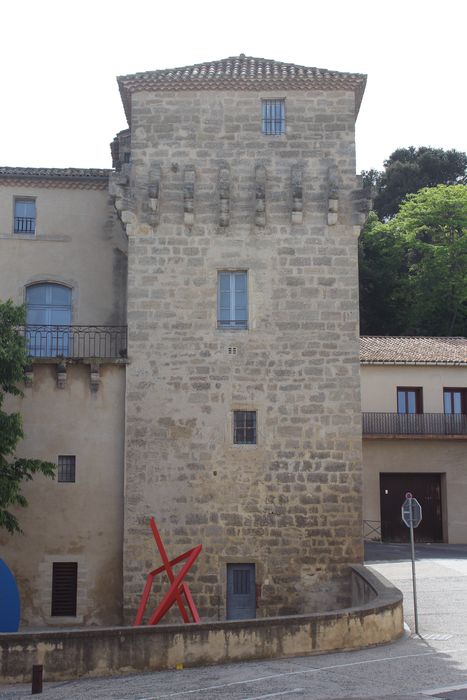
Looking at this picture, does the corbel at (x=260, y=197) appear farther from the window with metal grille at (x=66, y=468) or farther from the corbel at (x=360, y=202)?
the window with metal grille at (x=66, y=468)

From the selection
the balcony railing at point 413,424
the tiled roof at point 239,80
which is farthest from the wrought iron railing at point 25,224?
the balcony railing at point 413,424

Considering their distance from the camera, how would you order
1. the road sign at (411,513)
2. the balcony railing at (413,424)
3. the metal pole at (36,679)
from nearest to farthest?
the metal pole at (36,679)
the road sign at (411,513)
the balcony railing at (413,424)

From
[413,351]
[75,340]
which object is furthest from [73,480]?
[413,351]

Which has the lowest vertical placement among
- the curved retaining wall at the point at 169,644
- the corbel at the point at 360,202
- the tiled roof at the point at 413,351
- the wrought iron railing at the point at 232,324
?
the curved retaining wall at the point at 169,644

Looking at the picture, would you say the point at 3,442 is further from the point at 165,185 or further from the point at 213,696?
the point at 213,696

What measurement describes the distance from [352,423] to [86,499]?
6.47 m

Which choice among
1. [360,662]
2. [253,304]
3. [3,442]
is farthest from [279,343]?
[360,662]

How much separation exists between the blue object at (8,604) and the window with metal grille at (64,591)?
10.1 feet

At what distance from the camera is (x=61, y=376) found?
21.6 m

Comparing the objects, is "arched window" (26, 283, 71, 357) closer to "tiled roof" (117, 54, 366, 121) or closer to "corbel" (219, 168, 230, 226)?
"corbel" (219, 168, 230, 226)

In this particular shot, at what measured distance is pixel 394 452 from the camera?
3628 centimetres

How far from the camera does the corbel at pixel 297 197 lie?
21.6 metres

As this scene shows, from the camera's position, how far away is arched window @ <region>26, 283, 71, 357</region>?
23.3 m

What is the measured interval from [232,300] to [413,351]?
18066mm
